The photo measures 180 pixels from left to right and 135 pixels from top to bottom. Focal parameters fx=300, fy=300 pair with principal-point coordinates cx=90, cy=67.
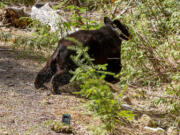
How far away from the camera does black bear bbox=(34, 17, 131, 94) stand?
4355 millimetres

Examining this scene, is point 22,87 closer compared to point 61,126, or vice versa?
point 61,126

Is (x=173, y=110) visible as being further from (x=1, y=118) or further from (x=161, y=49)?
(x=1, y=118)

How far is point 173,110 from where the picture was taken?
3.49m

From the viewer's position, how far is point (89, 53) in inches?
177

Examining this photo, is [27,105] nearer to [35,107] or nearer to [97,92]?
[35,107]

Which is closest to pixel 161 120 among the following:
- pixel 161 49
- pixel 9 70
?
pixel 161 49

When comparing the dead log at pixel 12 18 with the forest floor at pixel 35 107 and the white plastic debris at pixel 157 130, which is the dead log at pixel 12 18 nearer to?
the forest floor at pixel 35 107

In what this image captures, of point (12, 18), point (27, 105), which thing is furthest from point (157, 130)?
point (12, 18)

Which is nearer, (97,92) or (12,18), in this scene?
(97,92)

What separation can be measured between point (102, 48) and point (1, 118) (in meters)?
2.05

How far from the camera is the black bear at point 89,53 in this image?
4.36m

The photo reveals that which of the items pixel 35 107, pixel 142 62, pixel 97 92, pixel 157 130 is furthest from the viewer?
pixel 142 62

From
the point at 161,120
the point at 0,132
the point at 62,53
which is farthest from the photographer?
the point at 62,53

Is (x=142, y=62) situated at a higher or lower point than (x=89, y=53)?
lower
